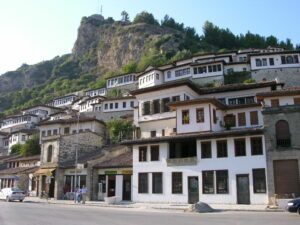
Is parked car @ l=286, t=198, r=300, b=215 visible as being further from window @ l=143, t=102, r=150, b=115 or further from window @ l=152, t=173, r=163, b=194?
window @ l=143, t=102, r=150, b=115

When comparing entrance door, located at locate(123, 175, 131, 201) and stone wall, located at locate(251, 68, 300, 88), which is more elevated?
stone wall, located at locate(251, 68, 300, 88)

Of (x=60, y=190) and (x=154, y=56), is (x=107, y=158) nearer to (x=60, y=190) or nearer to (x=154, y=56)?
(x=60, y=190)

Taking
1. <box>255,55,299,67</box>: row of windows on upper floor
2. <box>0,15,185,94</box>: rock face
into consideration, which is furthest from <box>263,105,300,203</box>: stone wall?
<box>0,15,185,94</box>: rock face

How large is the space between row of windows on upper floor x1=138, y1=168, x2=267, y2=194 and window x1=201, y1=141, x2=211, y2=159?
1372 millimetres

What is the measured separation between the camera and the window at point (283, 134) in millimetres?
26156

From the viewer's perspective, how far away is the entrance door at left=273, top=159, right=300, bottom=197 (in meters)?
24.9

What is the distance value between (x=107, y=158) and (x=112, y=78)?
61853mm

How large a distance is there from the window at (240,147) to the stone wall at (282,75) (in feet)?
127

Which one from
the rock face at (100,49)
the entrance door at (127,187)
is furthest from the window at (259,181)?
the rock face at (100,49)

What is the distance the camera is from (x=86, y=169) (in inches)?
1419

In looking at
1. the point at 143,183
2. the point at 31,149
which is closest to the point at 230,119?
the point at 143,183

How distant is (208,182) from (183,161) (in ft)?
9.67

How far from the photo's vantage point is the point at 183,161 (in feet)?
98.2

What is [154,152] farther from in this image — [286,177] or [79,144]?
[79,144]
